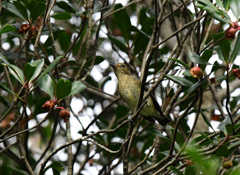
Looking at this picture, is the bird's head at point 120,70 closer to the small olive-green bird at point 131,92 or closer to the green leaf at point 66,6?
the small olive-green bird at point 131,92

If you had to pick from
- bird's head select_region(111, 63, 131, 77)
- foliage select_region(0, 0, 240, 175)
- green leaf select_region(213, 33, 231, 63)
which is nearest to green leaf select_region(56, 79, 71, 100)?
foliage select_region(0, 0, 240, 175)

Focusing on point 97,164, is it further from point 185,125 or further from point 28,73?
point 28,73

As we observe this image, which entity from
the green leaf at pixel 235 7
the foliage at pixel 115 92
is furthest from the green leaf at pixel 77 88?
the green leaf at pixel 235 7

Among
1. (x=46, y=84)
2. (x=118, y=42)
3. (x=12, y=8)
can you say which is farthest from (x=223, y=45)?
(x=12, y=8)

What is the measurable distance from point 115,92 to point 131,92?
105cm

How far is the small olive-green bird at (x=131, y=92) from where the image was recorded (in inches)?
151

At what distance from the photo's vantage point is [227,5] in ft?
7.13

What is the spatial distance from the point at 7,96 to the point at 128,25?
222 cm

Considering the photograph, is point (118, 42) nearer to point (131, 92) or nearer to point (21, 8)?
point (131, 92)

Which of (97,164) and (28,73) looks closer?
(28,73)

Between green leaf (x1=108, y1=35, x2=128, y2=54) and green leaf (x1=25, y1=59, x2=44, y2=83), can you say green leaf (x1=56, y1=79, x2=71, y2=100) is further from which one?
green leaf (x1=108, y1=35, x2=128, y2=54)

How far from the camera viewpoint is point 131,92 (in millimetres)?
3938

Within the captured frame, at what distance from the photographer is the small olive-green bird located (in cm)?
382

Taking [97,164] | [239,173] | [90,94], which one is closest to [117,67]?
[90,94]
